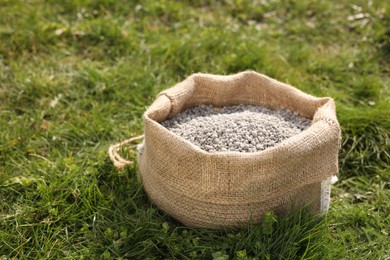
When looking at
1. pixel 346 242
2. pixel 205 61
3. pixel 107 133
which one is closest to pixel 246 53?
Result: pixel 205 61

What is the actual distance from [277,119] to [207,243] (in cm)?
71

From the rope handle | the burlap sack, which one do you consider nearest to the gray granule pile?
the burlap sack

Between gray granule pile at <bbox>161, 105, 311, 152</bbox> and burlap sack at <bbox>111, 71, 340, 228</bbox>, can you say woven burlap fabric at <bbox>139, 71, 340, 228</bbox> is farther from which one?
gray granule pile at <bbox>161, 105, 311, 152</bbox>

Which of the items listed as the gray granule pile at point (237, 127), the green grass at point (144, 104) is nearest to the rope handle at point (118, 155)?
the green grass at point (144, 104)

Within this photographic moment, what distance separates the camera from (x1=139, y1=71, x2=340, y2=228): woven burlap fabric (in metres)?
2.13

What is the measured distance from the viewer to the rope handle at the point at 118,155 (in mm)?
2693

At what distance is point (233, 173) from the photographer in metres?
2.13

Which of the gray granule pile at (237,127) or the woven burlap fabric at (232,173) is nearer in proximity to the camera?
the woven burlap fabric at (232,173)

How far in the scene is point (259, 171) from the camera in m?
2.14

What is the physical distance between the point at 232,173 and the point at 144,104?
4.43 feet

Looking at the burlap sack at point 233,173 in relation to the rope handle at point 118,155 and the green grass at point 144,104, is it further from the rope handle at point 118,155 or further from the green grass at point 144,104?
the rope handle at point 118,155

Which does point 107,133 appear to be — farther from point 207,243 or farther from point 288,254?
point 288,254

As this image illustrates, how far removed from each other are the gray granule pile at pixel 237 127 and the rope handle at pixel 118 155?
0.33 metres

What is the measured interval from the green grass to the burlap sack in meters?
0.08
